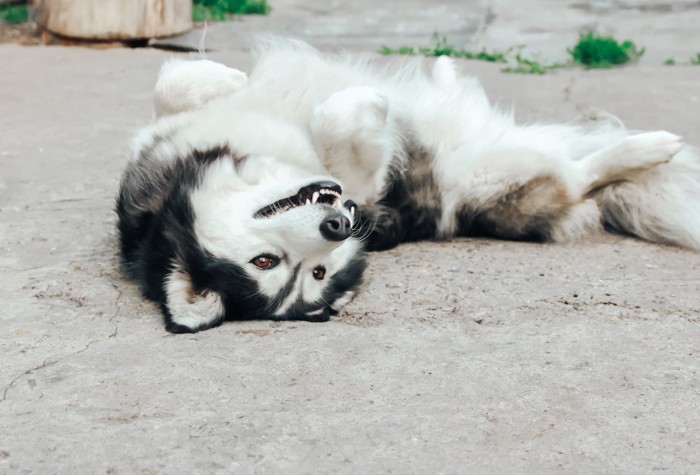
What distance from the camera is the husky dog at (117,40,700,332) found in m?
3.63

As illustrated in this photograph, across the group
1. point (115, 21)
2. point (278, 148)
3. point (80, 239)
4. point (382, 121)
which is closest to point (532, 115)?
point (382, 121)

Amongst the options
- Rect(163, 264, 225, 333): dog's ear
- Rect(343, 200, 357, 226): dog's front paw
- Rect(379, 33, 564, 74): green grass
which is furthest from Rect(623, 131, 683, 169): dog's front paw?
Rect(379, 33, 564, 74): green grass

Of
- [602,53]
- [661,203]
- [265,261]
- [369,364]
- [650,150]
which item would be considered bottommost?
[369,364]

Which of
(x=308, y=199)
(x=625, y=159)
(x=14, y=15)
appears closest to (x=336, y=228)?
(x=308, y=199)

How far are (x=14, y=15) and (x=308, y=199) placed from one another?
6.59 m

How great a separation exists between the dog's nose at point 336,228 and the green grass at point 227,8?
21.7 ft

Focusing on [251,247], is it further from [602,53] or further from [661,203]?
[602,53]

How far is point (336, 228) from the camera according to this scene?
3502 millimetres

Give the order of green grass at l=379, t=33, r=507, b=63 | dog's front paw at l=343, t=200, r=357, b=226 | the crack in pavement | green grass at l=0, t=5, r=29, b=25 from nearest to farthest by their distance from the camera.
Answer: the crack in pavement < dog's front paw at l=343, t=200, r=357, b=226 < green grass at l=379, t=33, r=507, b=63 < green grass at l=0, t=5, r=29, b=25

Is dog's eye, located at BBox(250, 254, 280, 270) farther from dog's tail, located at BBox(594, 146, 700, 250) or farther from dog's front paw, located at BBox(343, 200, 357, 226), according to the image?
dog's tail, located at BBox(594, 146, 700, 250)

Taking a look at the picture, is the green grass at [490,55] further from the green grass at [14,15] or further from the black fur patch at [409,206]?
the green grass at [14,15]

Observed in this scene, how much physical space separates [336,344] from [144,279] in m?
0.90

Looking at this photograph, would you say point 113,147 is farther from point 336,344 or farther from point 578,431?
point 578,431

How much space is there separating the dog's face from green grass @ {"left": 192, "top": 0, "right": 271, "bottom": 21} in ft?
20.6
